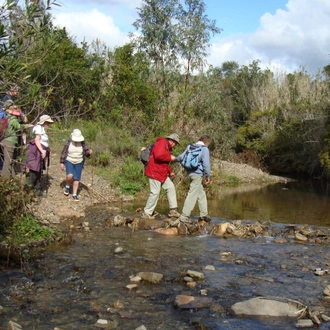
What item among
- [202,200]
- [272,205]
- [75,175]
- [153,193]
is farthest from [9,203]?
[272,205]

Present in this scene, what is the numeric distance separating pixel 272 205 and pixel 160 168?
25.1 feet

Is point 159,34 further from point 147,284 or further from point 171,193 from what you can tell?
point 147,284

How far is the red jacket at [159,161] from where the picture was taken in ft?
35.0

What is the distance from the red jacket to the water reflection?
233 cm

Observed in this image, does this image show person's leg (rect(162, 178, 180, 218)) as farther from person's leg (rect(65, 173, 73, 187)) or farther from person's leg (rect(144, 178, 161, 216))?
person's leg (rect(65, 173, 73, 187))

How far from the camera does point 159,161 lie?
10844mm

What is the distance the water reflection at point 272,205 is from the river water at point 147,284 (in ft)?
12.9

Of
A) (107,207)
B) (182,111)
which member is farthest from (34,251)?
(182,111)

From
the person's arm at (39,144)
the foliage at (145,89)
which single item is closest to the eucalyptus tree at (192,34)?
the foliage at (145,89)

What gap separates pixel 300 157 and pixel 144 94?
15446 millimetres

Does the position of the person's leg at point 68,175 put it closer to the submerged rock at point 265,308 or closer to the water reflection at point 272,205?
the water reflection at point 272,205

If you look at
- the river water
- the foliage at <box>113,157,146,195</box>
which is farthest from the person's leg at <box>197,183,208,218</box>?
the foliage at <box>113,157,146,195</box>

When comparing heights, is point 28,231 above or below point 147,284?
above

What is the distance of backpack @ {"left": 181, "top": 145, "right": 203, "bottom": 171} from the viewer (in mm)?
10570
